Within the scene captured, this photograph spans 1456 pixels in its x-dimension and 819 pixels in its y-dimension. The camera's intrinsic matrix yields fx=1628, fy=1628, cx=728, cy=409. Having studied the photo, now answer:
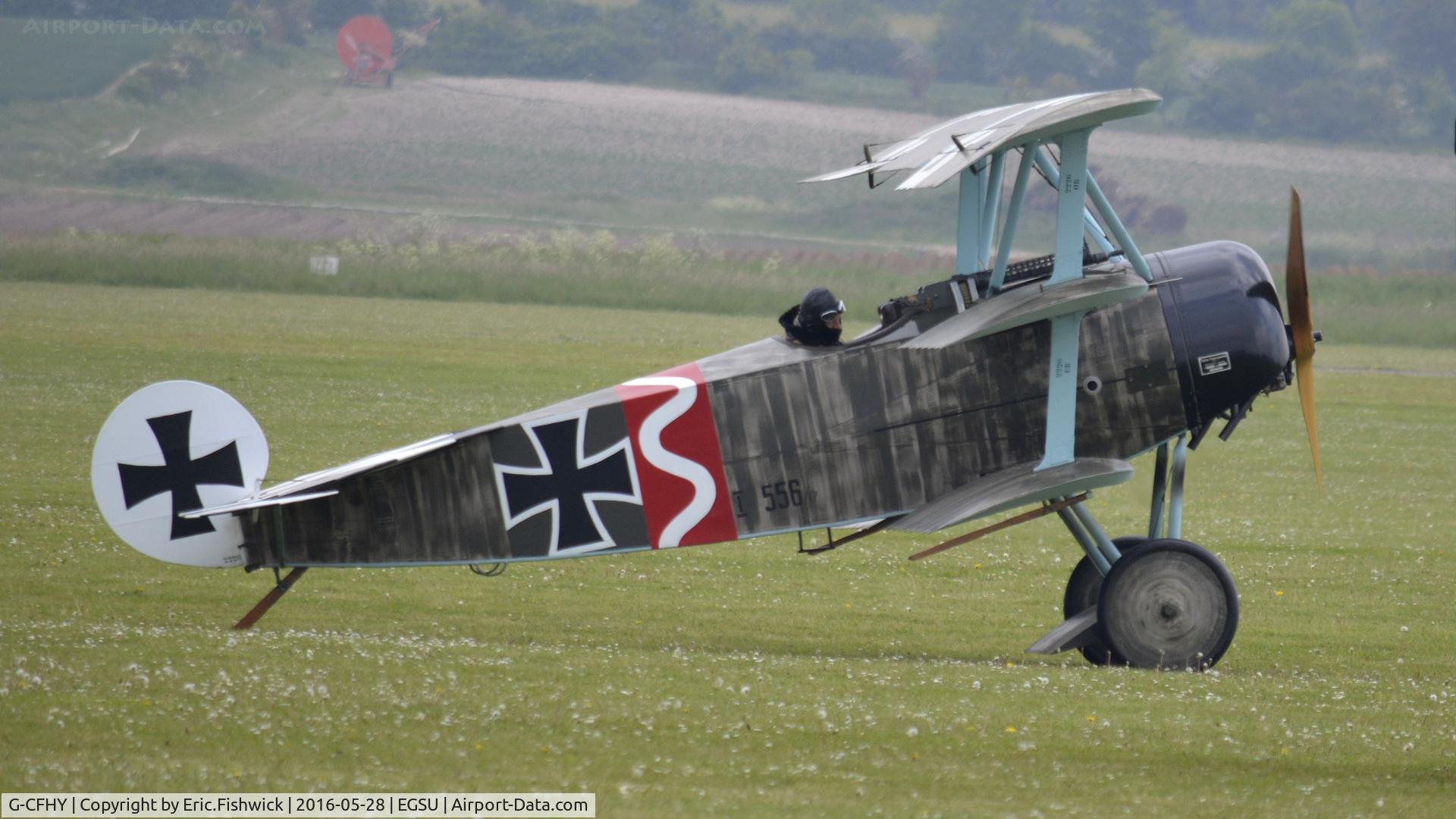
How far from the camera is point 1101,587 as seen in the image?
10578 mm

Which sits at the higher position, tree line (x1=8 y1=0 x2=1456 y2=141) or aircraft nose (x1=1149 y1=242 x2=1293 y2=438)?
tree line (x1=8 y1=0 x2=1456 y2=141)

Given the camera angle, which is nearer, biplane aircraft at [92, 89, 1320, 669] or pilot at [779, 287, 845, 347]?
biplane aircraft at [92, 89, 1320, 669]

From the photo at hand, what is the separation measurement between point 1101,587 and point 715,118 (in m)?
74.2

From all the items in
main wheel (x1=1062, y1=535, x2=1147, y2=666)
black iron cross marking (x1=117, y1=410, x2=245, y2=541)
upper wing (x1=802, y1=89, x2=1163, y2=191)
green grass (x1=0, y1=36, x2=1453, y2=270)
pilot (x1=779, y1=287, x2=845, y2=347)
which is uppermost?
green grass (x1=0, y1=36, x2=1453, y2=270)

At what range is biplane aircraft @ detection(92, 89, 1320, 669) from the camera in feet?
33.7

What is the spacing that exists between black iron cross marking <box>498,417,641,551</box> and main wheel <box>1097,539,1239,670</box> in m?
3.22

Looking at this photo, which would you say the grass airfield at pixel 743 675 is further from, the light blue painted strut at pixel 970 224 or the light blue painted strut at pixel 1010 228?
the light blue painted strut at pixel 970 224

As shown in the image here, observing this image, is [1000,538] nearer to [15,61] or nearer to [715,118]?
[15,61]

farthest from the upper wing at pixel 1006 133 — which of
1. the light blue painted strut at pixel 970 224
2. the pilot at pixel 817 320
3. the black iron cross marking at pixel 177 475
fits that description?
the black iron cross marking at pixel 177 475

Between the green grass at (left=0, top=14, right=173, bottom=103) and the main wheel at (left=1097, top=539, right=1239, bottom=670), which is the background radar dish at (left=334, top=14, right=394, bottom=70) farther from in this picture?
the main wheel at (left=1097, top=539, right=1239, bottom=670)

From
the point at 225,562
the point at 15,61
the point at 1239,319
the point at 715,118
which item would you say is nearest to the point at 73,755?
the point at 225,562
